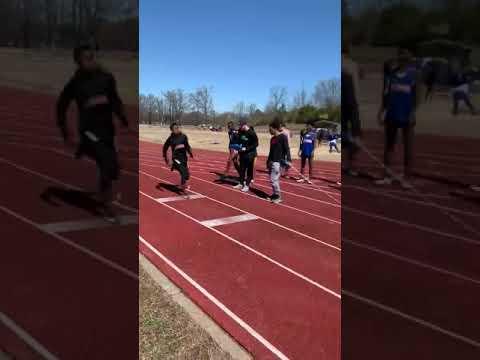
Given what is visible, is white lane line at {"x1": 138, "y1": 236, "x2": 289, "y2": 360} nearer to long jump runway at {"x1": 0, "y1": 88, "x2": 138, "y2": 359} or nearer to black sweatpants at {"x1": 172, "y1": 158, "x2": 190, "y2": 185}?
long jump runway at {"x1": 0, "y1": 88, "x2": 138, "y2": 359}

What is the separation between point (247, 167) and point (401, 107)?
6.70 meters

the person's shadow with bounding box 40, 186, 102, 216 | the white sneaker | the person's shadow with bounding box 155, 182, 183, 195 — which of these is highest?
the white sneaker

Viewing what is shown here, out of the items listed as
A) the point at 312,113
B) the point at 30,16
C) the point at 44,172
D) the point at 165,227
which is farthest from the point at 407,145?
the point at 312,113

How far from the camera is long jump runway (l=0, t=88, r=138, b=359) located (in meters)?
1.77

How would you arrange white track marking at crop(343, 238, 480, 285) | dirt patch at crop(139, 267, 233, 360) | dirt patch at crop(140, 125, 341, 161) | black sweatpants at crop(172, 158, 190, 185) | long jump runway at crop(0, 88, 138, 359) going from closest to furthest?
white track marking at crop(343, 238, 480, 285), long jump runway at crop(0, 88, 138, 359), dirt patch at crop(139, 267, 233, 360), black sweatpants at crop(172, 158, 190, 185), dirt patch at crop(140, 125, 341, 161)

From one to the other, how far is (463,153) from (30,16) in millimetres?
1960

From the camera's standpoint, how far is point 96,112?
175 cm

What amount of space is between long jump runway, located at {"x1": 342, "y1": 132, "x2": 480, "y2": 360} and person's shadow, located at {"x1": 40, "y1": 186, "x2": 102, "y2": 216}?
1.22m

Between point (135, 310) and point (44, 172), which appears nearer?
point (44, 172)

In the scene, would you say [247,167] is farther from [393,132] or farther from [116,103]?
[393,132]

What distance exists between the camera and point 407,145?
5.25 ft

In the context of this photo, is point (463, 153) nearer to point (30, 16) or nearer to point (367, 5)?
point (367, 5)

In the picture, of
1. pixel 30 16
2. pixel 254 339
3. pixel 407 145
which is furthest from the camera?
pixel 254 339

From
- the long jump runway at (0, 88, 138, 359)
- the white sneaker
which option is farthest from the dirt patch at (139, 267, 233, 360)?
the white sneaker
